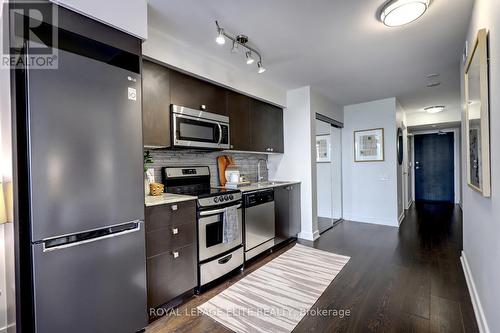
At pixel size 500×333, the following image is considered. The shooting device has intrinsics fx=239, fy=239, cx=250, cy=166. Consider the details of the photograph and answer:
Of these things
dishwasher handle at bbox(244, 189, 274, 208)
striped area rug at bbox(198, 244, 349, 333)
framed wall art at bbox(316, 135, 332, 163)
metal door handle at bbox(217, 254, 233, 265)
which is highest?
framed wall art at bbox(316, 135, 332, 163)

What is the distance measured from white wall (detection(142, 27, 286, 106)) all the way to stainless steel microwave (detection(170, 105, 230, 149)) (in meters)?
0.41

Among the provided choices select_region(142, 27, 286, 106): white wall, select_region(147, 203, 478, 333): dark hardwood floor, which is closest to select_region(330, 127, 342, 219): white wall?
select_region(147, 203, 478, 333): dark hardwood floor

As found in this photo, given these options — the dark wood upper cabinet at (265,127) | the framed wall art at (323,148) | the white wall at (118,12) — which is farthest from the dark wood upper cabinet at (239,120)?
the framed wall art at (323,148)

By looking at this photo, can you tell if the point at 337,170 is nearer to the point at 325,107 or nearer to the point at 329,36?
the point at 325,107

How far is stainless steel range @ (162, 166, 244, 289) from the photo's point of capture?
230 cm

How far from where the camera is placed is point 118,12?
5.34ft

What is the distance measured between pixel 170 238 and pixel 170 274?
11.8 inches

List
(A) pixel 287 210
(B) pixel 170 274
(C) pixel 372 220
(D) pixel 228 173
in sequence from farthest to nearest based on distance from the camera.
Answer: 1. (C) pixel 372 220
2. (A) pixel 287 210
3. (D) pixel 228 173
4. (B) pixel 170 274

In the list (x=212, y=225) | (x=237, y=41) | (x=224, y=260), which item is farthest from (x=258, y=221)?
(x=237, y=41)

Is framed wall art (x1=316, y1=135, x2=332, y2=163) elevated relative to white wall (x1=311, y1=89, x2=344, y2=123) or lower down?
lower down

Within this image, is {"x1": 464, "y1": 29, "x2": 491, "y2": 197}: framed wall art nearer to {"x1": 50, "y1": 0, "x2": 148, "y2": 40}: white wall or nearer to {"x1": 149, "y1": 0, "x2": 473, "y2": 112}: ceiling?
{"x1": 149, "y1": 0, "x2": 473, "y2": 112}: ceiling

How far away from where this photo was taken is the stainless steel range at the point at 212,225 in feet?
7.55

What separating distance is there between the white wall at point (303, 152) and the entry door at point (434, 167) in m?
5.39

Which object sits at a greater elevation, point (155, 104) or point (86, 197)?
point (155, 104)
